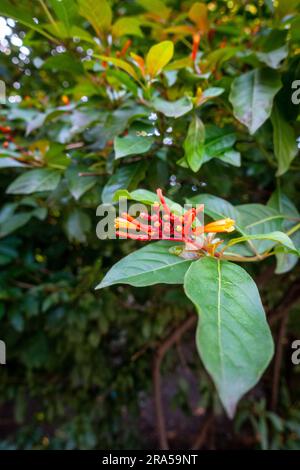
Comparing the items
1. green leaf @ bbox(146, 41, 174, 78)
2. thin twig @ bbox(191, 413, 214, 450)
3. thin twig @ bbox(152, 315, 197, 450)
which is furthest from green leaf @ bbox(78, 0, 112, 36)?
thin twig @ bbox(191, 413, 214, 450)

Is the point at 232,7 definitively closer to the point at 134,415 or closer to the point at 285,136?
the point at 285,136

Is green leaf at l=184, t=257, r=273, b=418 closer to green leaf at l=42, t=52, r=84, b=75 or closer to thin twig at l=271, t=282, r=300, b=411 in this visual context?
green leaf at l=42, t=52, r=84, b=75

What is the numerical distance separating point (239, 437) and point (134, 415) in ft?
2.88

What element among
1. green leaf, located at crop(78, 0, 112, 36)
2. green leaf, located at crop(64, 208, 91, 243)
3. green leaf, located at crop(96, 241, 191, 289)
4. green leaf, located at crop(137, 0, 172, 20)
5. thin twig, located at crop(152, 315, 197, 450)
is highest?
green leaf, located at crop(137, 0, 172, 20)

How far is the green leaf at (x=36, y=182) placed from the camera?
816 mm

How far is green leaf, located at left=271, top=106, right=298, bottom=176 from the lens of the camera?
2.30 ft

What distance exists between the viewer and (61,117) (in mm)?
1084

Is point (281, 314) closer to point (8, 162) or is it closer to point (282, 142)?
point (282, 142)

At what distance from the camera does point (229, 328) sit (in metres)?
0.37

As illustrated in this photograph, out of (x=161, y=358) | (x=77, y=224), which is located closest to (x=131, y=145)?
(x=77, y=224)

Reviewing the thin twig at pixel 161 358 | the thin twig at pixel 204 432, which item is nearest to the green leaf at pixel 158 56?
the thin twig at pixel 161 358

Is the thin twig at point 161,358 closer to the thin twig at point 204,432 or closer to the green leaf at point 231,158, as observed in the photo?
the thin twig at point 204,432

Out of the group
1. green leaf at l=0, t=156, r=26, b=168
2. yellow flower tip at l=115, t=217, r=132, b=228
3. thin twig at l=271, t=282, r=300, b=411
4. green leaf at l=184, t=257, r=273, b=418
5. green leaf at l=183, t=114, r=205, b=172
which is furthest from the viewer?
thin twig at l=271, t=282, r=300, b=411

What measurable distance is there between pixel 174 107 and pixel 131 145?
4.1 inches
